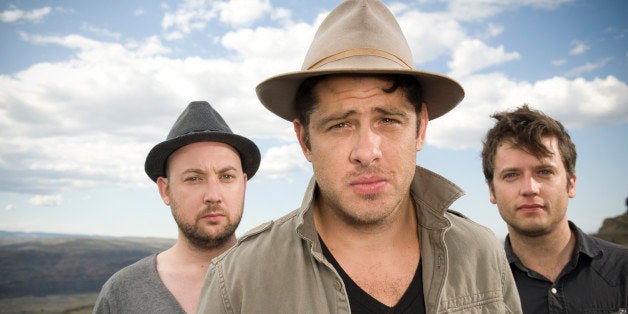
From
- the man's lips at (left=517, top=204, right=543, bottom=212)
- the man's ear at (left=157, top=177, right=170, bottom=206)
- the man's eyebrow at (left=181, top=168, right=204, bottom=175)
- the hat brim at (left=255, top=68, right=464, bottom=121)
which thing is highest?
the hat brim at (left=255, top=68, right=464, bottom=121)

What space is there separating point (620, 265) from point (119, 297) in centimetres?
433

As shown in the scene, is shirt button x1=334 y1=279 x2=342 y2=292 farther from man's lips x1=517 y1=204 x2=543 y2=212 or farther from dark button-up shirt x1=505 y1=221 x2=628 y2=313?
man's lips x1=517 y1=204 x2=543 y2=212

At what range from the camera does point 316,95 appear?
2.72m

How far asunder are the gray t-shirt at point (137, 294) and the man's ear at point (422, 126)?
2.20m

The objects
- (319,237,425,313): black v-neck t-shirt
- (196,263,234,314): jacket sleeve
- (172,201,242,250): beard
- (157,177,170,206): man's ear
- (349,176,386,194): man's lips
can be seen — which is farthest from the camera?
(157,177,170,206): man's ear

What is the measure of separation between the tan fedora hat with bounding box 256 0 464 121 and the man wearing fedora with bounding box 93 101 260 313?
132cm

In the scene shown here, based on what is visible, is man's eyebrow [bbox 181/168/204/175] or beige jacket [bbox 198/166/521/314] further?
man's eyebrow [bbox 181/168/204/175]

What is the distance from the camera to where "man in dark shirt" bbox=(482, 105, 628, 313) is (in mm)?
3852

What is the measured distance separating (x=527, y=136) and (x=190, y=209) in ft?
10.9

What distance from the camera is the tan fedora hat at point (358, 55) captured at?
100.0 inches

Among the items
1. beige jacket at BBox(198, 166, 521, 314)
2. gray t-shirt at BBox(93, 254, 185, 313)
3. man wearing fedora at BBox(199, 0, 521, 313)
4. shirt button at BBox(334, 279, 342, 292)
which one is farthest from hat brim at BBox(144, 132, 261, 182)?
shirt button at BBox(334, 279, 342, 292)

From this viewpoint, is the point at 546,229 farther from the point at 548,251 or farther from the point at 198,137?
the point at 198,137

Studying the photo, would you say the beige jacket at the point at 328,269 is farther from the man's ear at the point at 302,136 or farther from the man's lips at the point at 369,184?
the man's lips at the point at 369,184

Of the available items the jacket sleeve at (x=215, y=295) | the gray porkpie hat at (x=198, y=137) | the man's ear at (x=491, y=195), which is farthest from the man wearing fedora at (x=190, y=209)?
the man's ear at (x=491, y=195)
